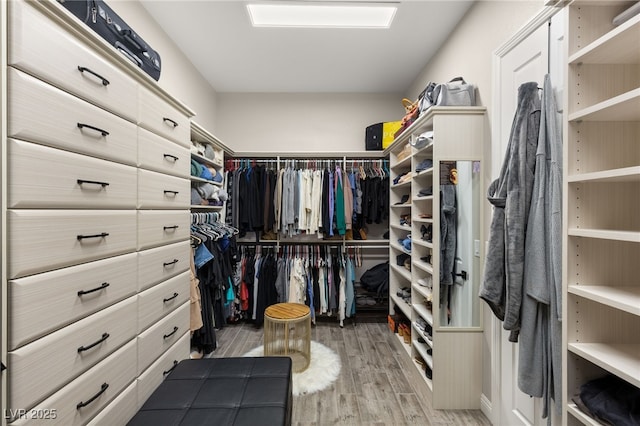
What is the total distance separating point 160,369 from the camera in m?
1.45

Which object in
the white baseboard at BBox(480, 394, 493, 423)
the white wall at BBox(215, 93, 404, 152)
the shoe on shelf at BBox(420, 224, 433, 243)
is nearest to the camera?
the white baseboard at BBox(480, 394, 493, 423)

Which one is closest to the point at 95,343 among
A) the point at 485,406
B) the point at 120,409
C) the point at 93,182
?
the point at 120,409

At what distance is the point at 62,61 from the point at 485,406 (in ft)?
9.21

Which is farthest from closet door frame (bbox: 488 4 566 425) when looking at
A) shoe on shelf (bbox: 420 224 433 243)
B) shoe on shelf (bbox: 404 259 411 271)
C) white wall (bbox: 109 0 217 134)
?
white wall (bbox: 109 0 217 134)

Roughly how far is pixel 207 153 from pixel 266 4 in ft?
4.49

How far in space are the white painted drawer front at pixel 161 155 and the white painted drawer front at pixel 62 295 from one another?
491mm

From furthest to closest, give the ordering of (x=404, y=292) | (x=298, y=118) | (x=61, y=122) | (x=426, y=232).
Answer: (x=298, y=118), (x=404, y=292), (x=426, y=232), (x=61, y=122)

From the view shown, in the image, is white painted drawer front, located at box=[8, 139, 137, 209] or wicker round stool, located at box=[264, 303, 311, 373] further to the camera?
wicker round stool, located at box=[264, 303, 311, 373]

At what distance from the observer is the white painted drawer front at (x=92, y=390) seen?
879mm

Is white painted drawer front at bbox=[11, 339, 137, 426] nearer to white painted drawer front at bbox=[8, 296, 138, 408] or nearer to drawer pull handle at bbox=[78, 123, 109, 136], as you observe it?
white painted drawer front at bbox=[8, 296, 138, 408]

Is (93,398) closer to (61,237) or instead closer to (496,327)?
(61,237)

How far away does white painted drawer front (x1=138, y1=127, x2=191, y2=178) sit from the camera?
4.35ft

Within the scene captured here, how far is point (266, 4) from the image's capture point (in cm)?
191

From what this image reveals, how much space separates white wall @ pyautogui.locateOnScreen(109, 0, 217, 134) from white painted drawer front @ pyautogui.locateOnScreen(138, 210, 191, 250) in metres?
1.25
